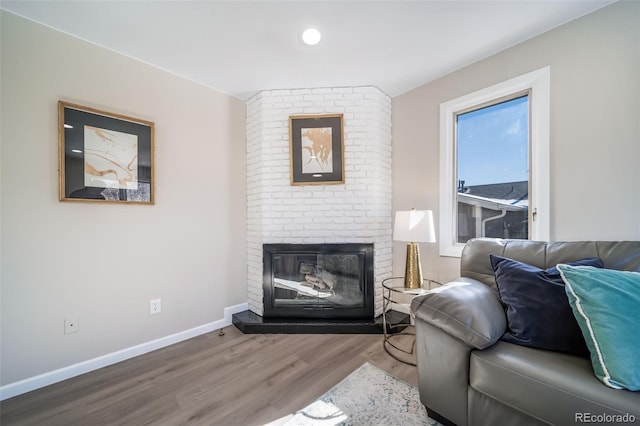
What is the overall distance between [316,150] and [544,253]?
1.95 m

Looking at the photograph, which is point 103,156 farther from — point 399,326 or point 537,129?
point 537,129

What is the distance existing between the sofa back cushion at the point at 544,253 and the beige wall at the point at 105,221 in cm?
220

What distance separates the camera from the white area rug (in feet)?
4.32

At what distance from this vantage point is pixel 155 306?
82.6 inches

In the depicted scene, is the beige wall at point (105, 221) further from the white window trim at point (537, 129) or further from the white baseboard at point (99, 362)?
the white window trim at point (537, 129)

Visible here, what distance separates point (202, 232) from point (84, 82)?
1.43 m

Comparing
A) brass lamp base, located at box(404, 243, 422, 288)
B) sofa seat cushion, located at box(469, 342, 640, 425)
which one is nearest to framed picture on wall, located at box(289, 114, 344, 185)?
brass lamp base, located at box(404, 243, 422, 288)

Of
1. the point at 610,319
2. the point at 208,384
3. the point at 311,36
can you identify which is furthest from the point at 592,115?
the point at 208,384

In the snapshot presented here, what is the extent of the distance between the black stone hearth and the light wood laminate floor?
110 millimetres

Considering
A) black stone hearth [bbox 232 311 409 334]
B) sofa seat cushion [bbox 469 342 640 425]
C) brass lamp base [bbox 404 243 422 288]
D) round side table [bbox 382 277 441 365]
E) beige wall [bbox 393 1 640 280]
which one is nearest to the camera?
sofa seat cushion [bbox 469 342 640 425]

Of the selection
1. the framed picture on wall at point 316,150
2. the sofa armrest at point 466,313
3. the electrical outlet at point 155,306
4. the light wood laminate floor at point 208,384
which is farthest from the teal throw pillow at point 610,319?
the electrical outlet at point 155,306

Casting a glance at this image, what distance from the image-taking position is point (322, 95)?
2529 mm

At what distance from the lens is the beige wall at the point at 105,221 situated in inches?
61.8

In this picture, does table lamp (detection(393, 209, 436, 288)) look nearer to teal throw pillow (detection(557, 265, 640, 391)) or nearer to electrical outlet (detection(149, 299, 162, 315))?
teal throw pillow (detection(557, 265, 640, 391))
